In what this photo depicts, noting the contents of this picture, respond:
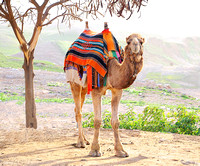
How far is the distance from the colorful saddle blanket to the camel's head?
0.68 meters

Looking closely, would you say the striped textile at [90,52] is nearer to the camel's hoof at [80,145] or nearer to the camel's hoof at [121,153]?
the camel's hoof at [121,153]

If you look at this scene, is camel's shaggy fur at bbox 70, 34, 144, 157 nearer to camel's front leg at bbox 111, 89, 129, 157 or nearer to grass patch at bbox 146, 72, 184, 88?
camel's front leg at bbox 111, 89, 129, 157

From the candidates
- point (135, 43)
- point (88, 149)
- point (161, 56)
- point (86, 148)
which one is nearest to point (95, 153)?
point (88, 149)

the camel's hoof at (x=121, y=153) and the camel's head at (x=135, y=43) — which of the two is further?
the camel's hoof at (x=121, y=153)

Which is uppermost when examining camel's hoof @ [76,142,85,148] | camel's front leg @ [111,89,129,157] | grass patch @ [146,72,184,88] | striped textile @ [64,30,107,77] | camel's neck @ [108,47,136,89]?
striped textile @ [64,30,107,77]

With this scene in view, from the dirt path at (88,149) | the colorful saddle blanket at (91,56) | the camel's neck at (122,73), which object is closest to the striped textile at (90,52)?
the colorful saddle blanket at (91,56)

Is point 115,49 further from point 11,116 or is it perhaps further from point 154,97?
A: point 154,97

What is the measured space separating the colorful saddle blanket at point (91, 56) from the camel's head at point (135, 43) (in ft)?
2.23

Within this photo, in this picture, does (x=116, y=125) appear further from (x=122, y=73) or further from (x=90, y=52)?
(x=90, y=52)

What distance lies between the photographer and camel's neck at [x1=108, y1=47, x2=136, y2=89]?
4.70 metres

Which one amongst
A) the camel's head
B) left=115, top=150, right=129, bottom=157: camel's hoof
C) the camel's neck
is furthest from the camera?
left=115, top=150, right=129, bottom=157: camel's hoof

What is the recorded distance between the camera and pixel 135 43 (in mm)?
4547

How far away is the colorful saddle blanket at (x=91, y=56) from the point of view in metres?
5.15

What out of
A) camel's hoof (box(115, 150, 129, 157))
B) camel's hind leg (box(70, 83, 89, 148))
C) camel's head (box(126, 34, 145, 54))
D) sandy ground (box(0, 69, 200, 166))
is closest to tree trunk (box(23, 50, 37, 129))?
sandy ground (box(0, 69, 200, 166))
